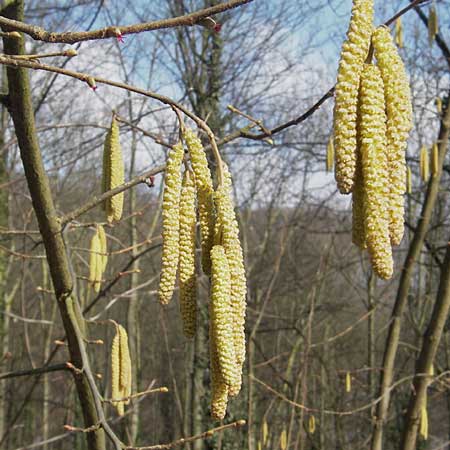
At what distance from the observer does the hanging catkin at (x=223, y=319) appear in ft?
2.70

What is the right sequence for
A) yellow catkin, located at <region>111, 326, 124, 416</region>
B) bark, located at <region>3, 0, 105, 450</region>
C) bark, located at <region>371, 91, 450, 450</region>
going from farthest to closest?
bark, located at <region>371, 91, 450, 450</region>
yellow catkin, located at <region>111, 326, 124, 416</region>
bark, located at <region>3, 0, 105, 450</region>

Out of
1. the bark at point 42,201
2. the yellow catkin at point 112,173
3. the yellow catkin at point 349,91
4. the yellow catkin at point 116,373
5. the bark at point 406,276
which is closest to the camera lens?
the yellow catkin at point 349,91

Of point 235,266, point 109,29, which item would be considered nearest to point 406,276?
point 235,266

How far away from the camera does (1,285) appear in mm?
5266

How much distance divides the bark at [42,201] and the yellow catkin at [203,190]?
469mm

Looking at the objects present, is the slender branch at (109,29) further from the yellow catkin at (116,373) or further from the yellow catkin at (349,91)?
the yellow catkin at (116,373)

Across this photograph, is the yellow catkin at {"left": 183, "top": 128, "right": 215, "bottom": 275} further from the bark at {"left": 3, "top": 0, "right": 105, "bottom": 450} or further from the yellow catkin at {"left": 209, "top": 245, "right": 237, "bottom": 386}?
the bark at {"left": 3, "top": 0, "right": 105, "bottom": 450}

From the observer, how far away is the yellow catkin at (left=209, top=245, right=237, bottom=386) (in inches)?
32.4

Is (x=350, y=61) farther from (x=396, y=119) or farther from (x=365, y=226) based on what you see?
(x=365, y=226)

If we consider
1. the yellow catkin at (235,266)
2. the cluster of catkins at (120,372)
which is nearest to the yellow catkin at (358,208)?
the yellow catkin at (235,266)

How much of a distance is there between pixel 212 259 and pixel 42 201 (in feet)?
2.05

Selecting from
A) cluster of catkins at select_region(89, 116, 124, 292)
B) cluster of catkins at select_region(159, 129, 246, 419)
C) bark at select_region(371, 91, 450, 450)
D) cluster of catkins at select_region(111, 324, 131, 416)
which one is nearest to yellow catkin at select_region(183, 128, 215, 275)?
cluster of catkins at select_region(159, 129, 246, 419)

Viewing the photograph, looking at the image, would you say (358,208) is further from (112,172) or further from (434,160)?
(434,160)

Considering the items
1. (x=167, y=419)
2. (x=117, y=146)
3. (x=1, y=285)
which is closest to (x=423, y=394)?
(x=117, y=146)
